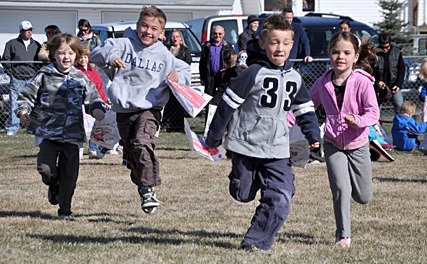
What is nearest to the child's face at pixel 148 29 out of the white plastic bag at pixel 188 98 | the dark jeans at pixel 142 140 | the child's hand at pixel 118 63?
the child's hand at pixel 118 63

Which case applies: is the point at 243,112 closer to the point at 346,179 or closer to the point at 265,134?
the point at 265,134

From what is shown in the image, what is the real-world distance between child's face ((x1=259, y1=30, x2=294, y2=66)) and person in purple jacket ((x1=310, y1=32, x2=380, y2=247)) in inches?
28.6

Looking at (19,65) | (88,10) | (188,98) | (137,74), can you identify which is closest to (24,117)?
(137,74)

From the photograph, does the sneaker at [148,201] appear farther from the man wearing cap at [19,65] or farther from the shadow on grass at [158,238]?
the man wearing cap at [19,65]

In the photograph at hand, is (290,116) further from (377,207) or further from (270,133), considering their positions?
(377,207)

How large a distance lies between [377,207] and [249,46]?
308cm

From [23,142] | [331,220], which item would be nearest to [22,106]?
[331,220]

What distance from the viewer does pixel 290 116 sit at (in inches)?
265

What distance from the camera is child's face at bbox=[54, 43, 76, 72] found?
26.3ft

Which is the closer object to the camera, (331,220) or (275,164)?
(275,164)

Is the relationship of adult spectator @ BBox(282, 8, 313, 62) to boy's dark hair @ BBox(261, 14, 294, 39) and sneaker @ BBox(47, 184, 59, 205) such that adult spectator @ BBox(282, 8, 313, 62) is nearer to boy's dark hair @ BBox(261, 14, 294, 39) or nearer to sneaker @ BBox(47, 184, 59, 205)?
sneaker @ BBox(47, 184, 59, 205)

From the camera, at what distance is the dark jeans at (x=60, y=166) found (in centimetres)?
807

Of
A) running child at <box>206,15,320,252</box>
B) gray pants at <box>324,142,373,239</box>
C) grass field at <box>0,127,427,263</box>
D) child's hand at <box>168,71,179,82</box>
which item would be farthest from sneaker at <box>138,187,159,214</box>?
gray pants at <box>324,142,373,239</box>

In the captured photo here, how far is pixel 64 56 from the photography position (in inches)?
316
